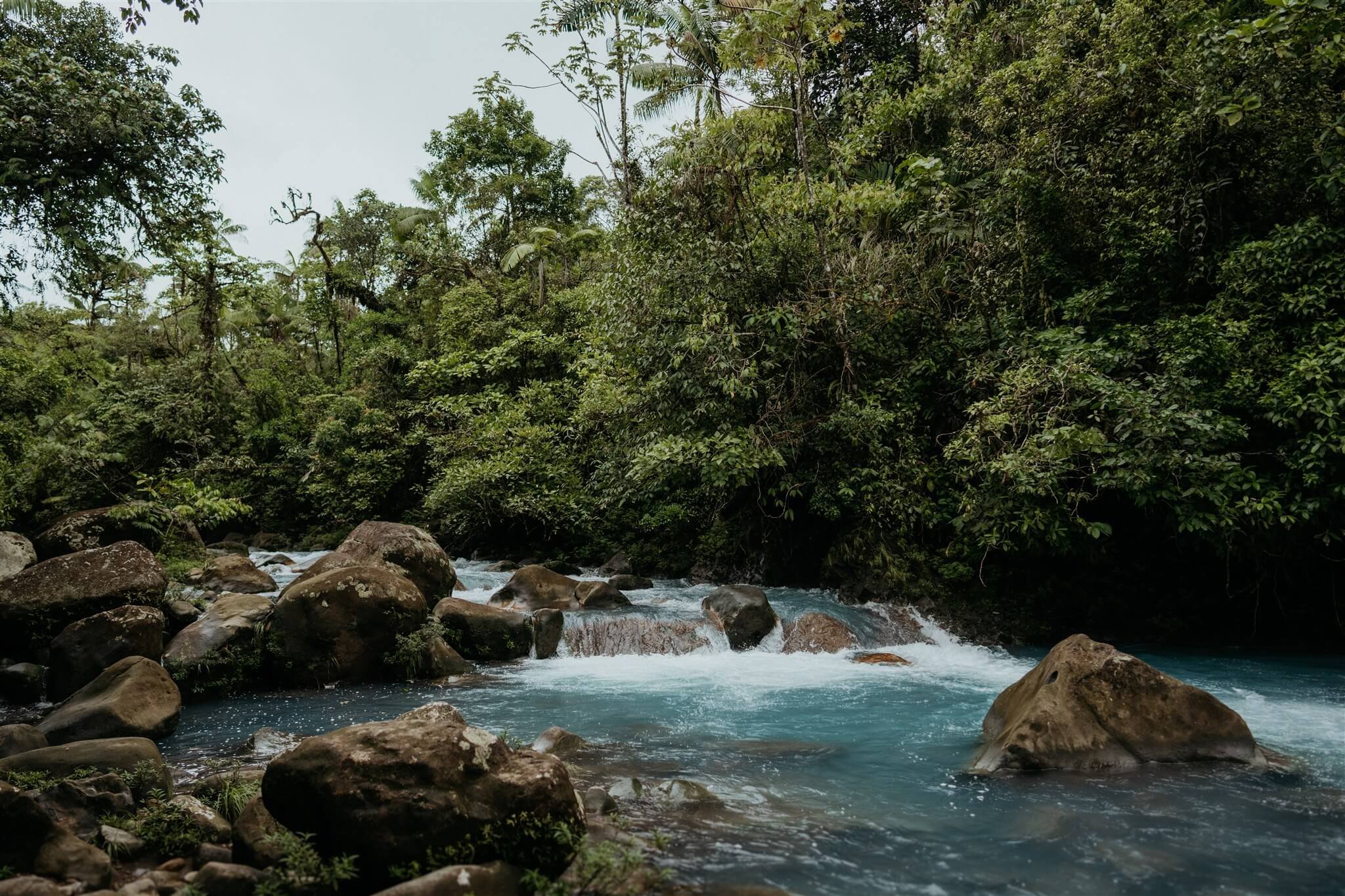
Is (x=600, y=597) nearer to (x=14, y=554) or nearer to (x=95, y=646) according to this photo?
(x=95, y=646)

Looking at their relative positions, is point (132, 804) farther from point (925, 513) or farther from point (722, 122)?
point (722, 122)

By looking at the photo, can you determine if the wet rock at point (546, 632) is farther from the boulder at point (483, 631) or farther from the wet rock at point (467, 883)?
the wet rock at point (467, 883)

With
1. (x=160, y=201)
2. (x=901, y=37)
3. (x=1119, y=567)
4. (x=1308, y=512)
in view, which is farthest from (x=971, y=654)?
(x=901, y=37)

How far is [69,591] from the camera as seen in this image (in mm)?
9578

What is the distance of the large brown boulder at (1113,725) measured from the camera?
639 cm

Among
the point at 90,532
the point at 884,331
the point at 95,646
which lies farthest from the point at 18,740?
the point at 884,331

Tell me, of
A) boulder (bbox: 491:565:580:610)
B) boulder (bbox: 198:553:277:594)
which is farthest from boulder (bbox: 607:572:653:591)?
boulder (bbox: 198:553:277:594)

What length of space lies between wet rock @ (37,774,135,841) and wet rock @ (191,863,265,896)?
1.29 metres

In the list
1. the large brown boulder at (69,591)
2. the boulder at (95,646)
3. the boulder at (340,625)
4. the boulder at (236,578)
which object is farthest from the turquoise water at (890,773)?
the boulder at (236,578)

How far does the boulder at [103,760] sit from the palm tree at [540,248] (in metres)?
20.5

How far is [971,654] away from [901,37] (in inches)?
670

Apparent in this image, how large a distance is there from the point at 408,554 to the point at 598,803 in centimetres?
783

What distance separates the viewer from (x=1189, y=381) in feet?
32.7

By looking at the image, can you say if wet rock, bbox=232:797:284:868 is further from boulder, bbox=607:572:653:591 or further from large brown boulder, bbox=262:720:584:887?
boulder, bbox=607:572:653:591
